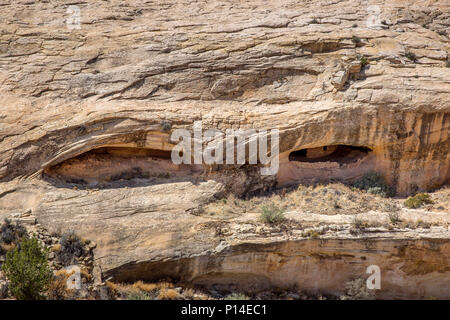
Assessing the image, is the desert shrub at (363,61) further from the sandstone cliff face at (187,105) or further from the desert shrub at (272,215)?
the desert shrub at (272,215)

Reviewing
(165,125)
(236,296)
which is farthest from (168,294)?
(165,125)

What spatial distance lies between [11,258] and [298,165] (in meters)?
9.08

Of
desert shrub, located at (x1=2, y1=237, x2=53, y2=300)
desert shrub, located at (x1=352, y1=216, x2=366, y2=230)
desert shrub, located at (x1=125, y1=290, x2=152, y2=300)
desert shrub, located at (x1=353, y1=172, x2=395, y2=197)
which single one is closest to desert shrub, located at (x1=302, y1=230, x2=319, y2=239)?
desert shrub, located at (x1=352, y1=216, x2=366, y2=230)

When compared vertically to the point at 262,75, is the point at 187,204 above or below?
below

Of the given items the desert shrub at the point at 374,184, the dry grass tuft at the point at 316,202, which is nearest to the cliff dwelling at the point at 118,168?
the dry grass tuft at the point at 316,202

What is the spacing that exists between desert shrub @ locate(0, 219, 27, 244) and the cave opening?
8.76 meters

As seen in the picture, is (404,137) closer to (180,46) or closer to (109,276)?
(180,46)

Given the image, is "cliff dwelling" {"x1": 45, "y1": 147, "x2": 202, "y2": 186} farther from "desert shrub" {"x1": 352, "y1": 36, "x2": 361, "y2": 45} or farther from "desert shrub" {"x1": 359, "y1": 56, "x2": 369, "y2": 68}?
"desert shrub" {"x1": 352, "y1": 36, "x2": 361, "y2": 45}

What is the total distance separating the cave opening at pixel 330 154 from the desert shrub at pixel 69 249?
7.54 meters

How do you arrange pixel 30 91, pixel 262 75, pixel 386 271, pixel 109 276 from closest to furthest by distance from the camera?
pixel 109 276 → pixel 386 271 → pixel 30 91 → pixel 262 75

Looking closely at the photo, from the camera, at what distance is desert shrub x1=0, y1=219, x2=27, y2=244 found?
11766 mm

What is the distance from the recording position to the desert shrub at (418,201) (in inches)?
554

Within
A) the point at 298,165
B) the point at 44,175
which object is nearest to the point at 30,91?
the point at 44,175

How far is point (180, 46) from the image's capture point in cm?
1509
